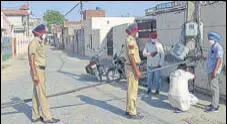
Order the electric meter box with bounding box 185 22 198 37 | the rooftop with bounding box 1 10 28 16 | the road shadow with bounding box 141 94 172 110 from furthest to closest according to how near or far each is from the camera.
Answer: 1. the rooftop with bounding box 1 10 28 16
2. the electric meter box with bounding box 185 22 198 37
3. the road shadow with bounding box 141 94 172 110

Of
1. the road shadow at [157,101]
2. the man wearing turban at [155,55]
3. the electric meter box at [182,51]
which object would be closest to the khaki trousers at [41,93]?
the road shadow at [157,101]

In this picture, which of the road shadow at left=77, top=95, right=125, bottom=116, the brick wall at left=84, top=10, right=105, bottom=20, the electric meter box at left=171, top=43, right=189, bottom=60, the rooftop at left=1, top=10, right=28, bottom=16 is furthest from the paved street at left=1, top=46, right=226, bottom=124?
the rooftop at left=1, top=10, right=28, bottom=16

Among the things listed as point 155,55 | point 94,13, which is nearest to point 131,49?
point 155,55

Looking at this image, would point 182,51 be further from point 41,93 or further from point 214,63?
point 41,93

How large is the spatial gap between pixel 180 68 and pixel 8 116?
158 inches

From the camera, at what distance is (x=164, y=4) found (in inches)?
970

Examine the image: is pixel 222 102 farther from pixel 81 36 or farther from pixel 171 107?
pixel 81 36

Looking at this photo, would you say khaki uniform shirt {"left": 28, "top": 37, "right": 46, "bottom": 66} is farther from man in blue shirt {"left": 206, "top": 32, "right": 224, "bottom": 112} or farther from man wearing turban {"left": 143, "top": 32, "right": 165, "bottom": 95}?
man wearing turban {"left": 143, "top": 32, "right": 165, "bottom": 95}

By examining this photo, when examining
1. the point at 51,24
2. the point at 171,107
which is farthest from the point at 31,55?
the point at 51,24

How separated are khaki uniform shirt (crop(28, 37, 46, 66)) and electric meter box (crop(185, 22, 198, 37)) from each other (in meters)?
3.69

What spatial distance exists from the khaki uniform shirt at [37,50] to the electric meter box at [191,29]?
369 centimetres

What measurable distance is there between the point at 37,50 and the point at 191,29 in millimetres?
3898

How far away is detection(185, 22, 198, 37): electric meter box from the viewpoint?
8.48 m

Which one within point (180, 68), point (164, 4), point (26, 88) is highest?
point (164, 4)
